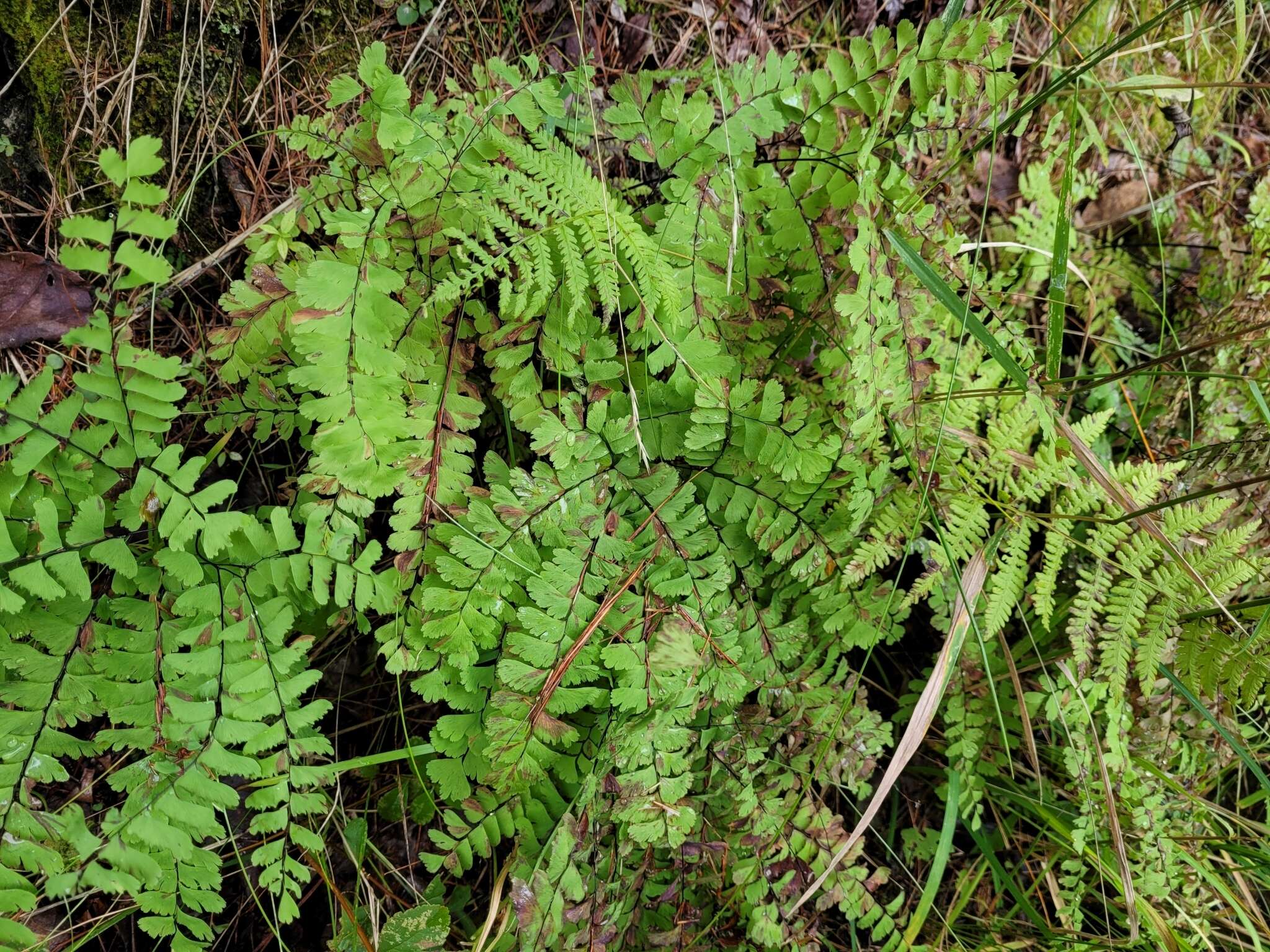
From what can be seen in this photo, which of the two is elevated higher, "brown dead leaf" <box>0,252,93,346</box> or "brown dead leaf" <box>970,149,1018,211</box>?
"brown dead leaf" <box>970,149,1018,211</box>

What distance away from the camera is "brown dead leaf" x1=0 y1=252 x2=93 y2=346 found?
6.90ft

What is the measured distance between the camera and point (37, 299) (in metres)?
2.14

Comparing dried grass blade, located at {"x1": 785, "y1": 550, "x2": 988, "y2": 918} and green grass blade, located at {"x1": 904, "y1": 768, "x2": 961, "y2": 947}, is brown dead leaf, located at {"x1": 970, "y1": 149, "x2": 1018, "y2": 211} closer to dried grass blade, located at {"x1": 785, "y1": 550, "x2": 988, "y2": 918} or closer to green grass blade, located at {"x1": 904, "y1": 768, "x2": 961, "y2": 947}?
dried grass blade, located at {"x1": 785, "y1": 550, "x2": 988, "y2": 918}

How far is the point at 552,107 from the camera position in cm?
191

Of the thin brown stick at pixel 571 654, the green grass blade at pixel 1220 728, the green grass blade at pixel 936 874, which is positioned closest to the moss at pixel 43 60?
the thin brown stick at pixel 571 654

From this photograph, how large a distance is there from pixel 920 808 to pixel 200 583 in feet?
6.93

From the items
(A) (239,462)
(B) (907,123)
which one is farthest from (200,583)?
(B) (907,123)

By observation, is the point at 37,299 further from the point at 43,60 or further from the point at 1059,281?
the point at 1059,281

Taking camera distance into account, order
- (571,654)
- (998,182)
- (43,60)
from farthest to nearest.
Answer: (998,182) < (43,60) < (571,654)

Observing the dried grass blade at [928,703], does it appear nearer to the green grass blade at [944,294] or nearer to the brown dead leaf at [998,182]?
the green grass blade at [944,294]

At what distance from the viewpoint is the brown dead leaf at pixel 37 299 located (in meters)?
2.10

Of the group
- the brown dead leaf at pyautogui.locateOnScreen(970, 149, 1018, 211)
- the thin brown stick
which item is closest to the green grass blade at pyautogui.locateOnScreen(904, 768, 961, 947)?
the thin brown stick

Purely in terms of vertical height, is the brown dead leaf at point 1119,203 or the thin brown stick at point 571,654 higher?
the brown dead leaf at point 1119,203

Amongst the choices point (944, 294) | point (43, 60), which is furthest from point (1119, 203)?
point (43, 60)
